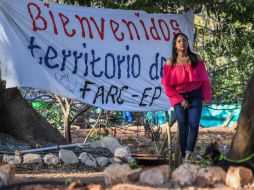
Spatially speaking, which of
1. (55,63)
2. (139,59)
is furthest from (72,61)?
(139,59)

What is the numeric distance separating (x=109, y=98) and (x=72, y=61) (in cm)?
76

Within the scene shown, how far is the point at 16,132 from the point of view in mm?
11648

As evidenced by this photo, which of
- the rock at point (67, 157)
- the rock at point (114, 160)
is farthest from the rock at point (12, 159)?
the rock at point (114, 160)

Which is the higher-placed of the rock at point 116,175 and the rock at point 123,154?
the rock at point 123,154

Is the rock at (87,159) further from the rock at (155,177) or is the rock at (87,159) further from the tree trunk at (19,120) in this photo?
the rock at (155,177)

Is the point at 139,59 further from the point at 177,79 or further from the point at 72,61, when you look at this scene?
the point at 177,79

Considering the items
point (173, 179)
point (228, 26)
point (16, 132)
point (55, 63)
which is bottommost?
point (173, 179)

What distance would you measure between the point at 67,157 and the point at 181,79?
247 cm

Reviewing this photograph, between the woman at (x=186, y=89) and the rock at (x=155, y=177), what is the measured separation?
10.5 ft

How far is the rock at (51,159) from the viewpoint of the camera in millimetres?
10164

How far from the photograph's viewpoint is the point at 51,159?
10.2 meters

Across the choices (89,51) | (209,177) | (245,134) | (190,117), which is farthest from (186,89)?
(209,177)

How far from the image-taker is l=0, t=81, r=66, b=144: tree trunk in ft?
38.3

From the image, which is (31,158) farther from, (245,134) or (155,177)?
(155,177)
